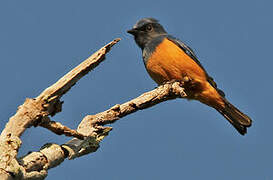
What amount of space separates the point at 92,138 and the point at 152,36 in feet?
15.0

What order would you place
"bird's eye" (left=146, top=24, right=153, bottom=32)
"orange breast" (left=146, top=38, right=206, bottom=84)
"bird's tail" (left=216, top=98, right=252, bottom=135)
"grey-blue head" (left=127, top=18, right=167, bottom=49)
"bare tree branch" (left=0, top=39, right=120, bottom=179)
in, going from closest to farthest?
"bare tree branch" (left=0, top=39, right=120, bottom=179)
"orange breast" (left=146, top=38, right=206, bottom=84)
"bird's tail" (left=216, top=98, right=252, bottom=135)
"grey-blue head" (left=127, top=18, right=167, bottom=49)
"bird's eye" (left=146, top=24, right=153, bottom=32)

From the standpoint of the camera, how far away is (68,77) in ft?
18.6

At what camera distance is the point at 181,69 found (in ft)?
30.0

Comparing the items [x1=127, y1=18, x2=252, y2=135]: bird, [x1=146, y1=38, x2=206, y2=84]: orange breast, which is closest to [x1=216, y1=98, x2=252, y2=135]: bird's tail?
[x1=127, y1=18, x2=252, y2=135]: bird

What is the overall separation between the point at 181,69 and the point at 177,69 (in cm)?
9

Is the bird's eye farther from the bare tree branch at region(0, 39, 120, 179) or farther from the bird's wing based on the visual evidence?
the bare tree branch at region(0, 39, 120, 179)

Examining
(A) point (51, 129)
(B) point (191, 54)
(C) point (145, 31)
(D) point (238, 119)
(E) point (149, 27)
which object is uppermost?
(E) point (149, 27)

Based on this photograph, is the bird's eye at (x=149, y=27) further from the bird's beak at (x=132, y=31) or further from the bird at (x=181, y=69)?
the bird's beak at (x=132, y=31)

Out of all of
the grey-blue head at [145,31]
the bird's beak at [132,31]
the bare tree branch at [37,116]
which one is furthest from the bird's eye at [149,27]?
the bare tree branch at [37,116]

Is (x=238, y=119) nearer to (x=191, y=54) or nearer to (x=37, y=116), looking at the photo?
(x=191, y=54)

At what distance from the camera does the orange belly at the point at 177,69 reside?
9.12 meters

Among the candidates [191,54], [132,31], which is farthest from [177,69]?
[132,31]

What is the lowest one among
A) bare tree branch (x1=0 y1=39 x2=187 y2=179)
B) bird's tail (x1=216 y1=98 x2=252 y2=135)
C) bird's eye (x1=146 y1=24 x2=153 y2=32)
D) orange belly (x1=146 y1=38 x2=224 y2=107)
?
bare tree branch (x1=0 y1=39 x2=187 y2=179)

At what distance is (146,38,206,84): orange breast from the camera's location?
9.11m
